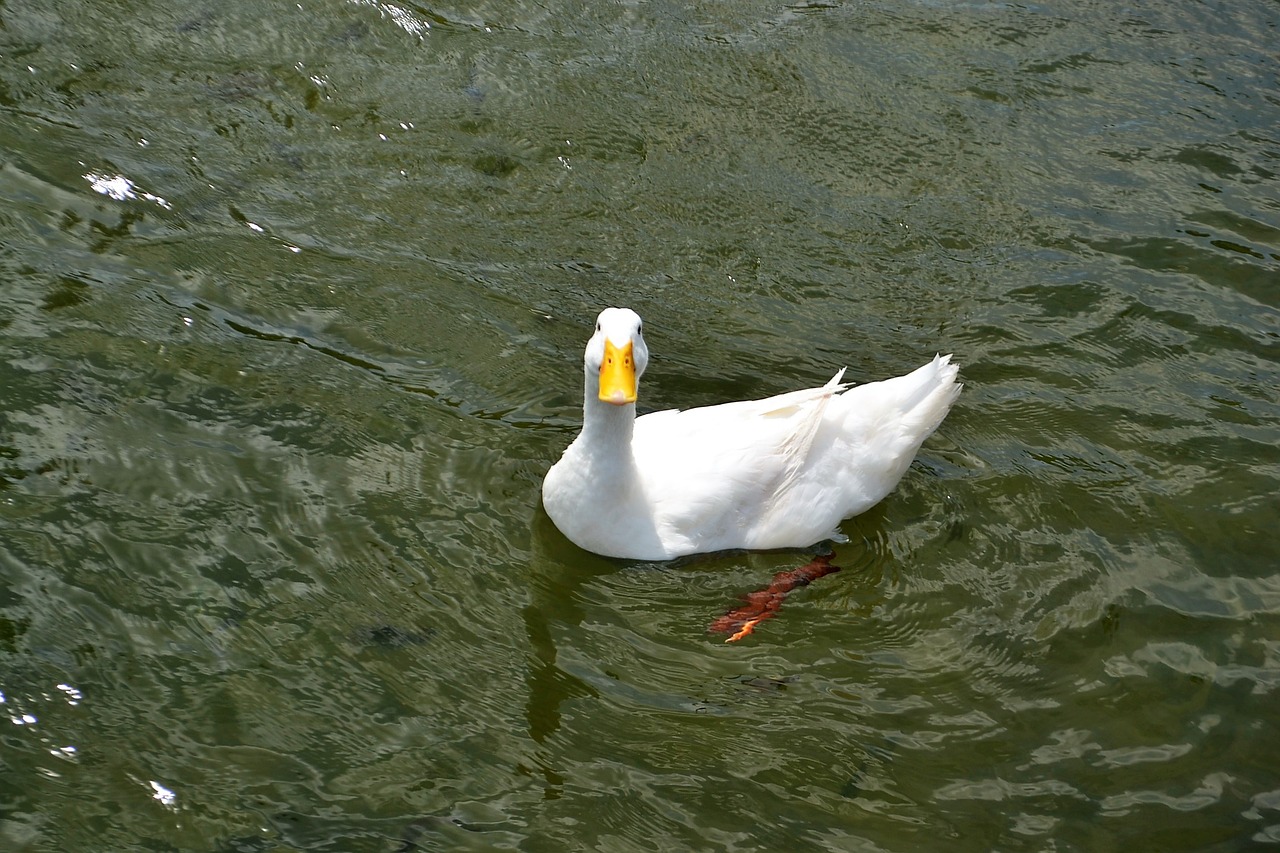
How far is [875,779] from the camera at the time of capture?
4410 millimetres

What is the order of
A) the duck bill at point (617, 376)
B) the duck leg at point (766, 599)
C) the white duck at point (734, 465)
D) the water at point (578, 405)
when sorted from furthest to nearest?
the white duck at point (734, 465) < the duck leg at point (766, 599) < the duck bill at point (617, 376) < the water at point (578, 405)

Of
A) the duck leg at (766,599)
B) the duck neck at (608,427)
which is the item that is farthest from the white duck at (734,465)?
the duck leg at (766,599)

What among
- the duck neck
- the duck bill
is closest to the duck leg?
the duck neck

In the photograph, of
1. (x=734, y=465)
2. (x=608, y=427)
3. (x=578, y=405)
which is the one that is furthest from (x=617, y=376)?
(x=578, y=405)

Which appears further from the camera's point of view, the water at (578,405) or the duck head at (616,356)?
the duck head at (616,356)

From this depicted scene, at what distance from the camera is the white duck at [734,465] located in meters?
5.16

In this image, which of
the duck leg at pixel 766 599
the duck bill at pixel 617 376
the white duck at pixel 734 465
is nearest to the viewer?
the duck bill at pixel 617 376

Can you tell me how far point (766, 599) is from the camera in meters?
5.18

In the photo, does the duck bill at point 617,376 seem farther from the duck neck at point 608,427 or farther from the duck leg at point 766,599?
the duck leg at point 766,599

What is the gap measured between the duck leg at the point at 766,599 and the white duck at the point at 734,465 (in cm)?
13

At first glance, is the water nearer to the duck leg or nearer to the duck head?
the duck leg

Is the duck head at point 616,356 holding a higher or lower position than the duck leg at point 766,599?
higher

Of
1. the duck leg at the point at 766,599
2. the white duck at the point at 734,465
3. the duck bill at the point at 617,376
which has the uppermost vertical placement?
the duck bill at the point at 617,376

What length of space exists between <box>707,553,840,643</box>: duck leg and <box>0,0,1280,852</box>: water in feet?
0.25
